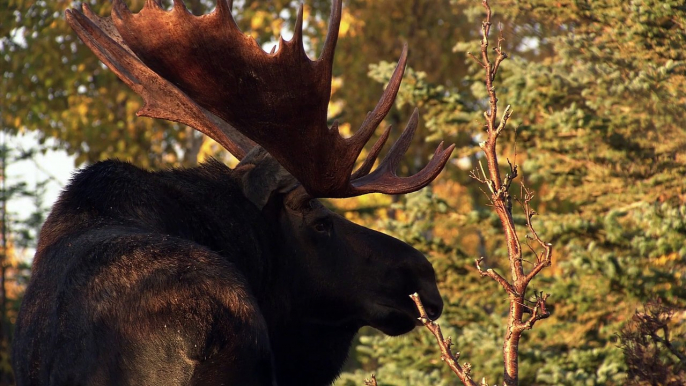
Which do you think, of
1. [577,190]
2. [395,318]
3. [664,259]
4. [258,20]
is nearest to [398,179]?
[395,318]

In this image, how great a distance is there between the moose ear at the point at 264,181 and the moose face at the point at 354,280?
16 cm

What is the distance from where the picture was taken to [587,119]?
278 inches

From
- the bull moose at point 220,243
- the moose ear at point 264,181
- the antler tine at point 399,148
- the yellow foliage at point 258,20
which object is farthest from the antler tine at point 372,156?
the yellow foliage at point 258,20

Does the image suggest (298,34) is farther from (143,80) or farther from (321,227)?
(143,80)

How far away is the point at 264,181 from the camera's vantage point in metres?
3.89

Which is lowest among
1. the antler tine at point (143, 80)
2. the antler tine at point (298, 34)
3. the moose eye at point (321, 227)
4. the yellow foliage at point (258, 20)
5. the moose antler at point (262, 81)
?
the moose eye at point (321, 227)

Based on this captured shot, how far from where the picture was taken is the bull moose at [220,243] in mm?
2850

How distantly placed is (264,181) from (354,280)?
0.61 meters

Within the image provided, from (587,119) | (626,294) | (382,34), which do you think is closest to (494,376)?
(626,294)

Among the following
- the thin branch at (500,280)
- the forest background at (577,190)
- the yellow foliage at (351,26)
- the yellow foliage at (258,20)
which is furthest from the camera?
the yellow foliage at (351,26)

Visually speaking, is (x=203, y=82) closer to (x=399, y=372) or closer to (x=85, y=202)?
(x=85, y=202)

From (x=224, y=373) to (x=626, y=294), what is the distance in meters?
4.83

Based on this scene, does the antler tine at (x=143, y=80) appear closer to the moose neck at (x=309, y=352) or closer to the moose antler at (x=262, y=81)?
the moose antler at (x=262, y=81)

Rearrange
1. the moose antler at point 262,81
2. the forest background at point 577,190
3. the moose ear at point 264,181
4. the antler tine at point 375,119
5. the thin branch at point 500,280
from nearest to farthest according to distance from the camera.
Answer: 1. the thin branch at point 500,280
2. the moose antler at point 262,81
3. the antler tine at point 375,119
4. the moose ear at point 264,181
5. the forest background at point 577,190
